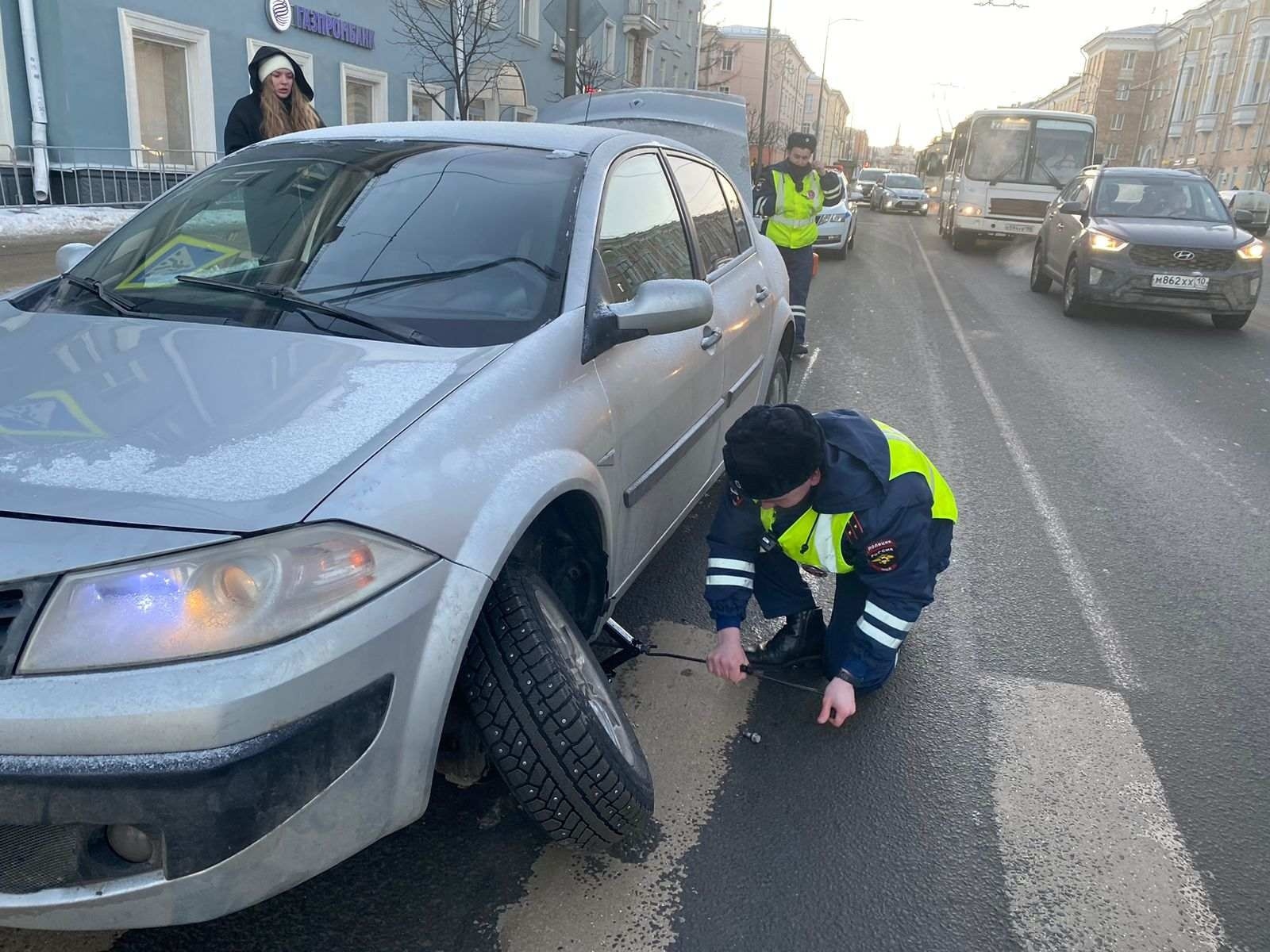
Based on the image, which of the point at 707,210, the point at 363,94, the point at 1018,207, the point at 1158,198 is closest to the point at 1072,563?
the point at 707,210

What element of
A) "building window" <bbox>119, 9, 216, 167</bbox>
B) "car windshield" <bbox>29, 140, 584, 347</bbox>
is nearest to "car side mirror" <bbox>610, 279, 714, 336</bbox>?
"car windshield" <bbox>29, 140, 584, 347</bbox>

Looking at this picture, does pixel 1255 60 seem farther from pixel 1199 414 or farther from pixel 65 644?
pixel 65 644

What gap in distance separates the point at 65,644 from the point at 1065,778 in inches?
96.3

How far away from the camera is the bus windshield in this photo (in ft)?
63.4

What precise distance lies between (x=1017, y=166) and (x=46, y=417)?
804 inches

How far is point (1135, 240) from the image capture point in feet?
33.5

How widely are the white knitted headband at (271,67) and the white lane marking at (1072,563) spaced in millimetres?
4503

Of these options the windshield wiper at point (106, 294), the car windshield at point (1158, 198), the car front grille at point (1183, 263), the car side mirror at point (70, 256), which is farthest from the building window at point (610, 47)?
the windshield wiper at point (106, 294)

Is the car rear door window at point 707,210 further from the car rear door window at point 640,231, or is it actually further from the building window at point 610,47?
the building window at point 610,47

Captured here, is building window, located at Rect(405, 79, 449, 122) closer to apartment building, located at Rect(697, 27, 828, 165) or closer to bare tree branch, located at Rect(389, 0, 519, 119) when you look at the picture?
bare tree branch, located at Rect(389, 0, 519, 119)

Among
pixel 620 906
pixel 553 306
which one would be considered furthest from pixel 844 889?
pixel 553 306

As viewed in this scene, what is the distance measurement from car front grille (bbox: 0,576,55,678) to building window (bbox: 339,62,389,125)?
1854cm

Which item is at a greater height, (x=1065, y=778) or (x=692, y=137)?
(x=692, y=137)

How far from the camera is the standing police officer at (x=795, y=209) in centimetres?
820
